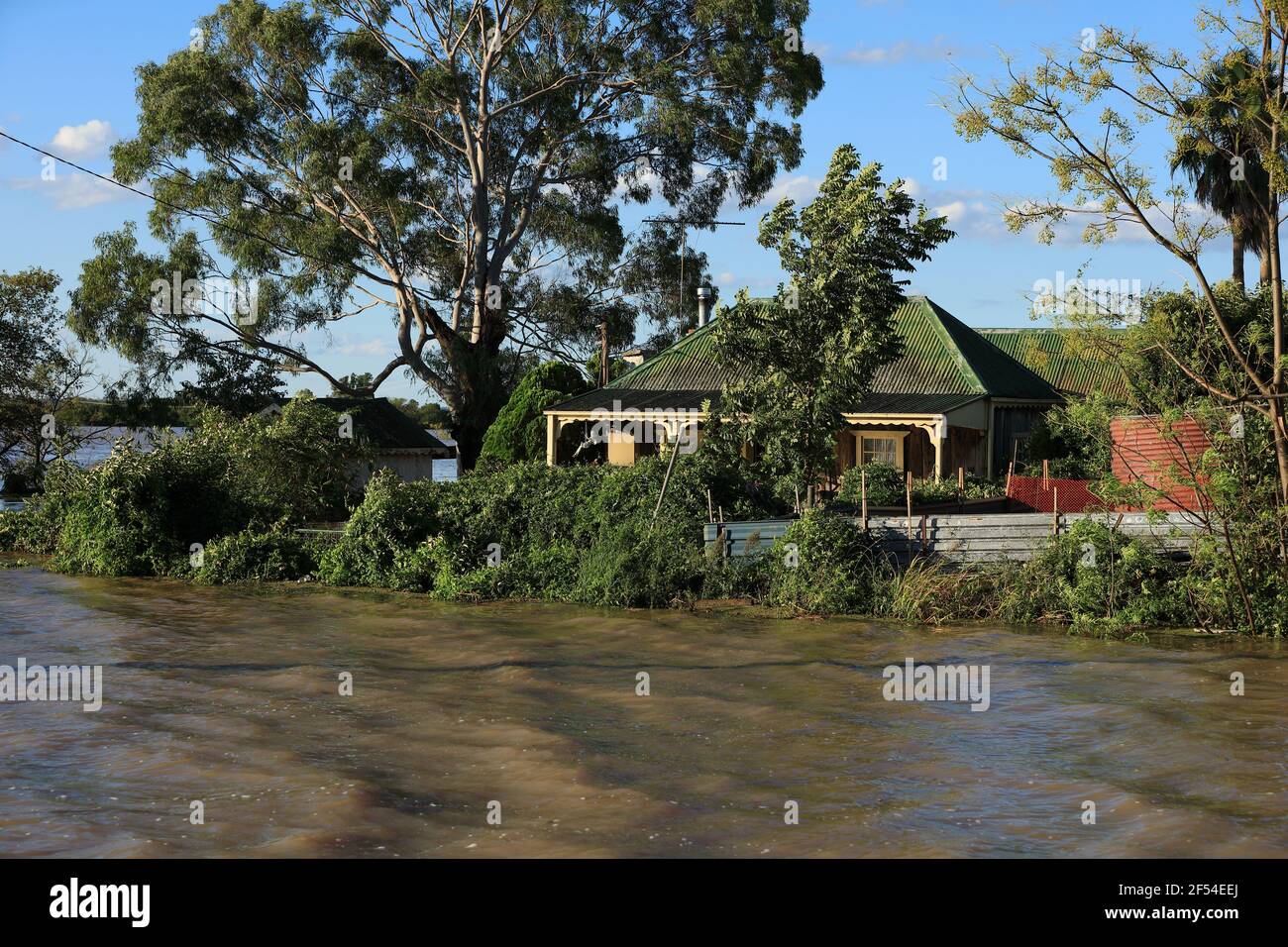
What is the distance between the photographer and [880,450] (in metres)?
34.7

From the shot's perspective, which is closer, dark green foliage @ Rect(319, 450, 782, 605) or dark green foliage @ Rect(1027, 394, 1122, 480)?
dark green foliage @ Rect(319, 450, 782, 605)

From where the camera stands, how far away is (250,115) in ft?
137

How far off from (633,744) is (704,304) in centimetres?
3275

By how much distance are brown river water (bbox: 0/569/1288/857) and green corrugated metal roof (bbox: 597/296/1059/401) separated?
16.9 meters

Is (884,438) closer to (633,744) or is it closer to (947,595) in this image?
(947,595)

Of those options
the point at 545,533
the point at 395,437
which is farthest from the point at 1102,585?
the point at 395,437

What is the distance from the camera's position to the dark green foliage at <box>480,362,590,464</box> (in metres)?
38.8

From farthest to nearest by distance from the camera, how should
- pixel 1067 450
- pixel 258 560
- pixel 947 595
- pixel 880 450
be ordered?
pixel 880 450 < pixel 1067 450 < pixel 258 560 < pixel 947 595

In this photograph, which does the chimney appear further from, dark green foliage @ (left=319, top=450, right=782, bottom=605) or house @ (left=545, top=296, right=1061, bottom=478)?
dark green foliage @ (left=319, top=450, right=782, bottom=605)

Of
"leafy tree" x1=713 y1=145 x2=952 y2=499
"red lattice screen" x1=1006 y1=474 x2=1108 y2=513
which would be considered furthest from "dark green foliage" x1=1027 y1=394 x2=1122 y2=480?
→ "leafy tree" x1=713 y1=145 x2=952 y2=499
